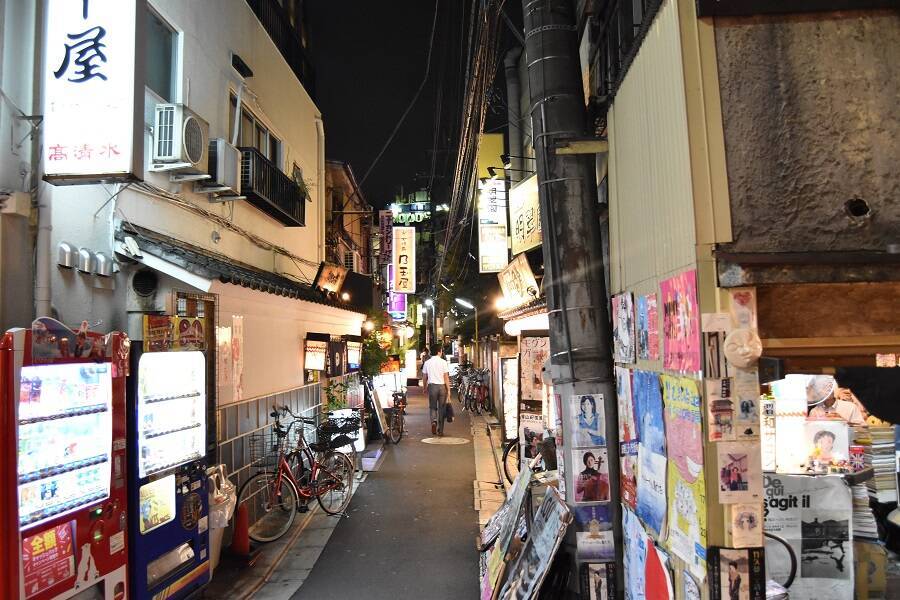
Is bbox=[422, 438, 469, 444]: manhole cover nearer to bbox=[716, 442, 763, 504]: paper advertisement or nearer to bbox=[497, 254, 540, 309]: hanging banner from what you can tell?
bbox=[497, 254, 540, 309]: hanging banner

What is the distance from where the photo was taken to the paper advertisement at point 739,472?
3.31 metres

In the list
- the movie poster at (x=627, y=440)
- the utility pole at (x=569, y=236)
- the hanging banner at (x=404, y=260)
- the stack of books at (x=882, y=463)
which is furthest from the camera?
the hanging banner at (x=404, y=260)

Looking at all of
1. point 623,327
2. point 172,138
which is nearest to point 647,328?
point 623,327

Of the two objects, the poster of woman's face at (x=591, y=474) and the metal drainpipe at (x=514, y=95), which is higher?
the metal drainpipe at (x=514, y=95)

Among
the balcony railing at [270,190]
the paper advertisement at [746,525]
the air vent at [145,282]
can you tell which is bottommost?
the paper advertisement at [746,525]

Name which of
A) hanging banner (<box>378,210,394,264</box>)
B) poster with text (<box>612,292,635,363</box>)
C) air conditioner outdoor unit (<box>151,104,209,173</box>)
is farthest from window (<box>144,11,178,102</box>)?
hanging banner (<box>378,210,394,264</box>)

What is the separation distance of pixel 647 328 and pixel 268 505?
689 cm

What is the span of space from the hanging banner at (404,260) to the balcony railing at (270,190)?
26.4 feet

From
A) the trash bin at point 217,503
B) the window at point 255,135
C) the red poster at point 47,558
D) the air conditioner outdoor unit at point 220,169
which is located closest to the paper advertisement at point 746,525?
the red poster at point 47,558

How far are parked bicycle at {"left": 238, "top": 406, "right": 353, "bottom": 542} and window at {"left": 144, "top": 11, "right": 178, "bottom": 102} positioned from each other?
5364 millimetres

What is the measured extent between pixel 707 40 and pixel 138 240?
6.19 m

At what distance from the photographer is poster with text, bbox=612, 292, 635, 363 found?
Answer: 16.1 feet

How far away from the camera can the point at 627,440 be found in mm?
5070

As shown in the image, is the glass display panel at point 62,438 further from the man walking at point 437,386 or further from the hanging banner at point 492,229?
the man walking at point 437,386
